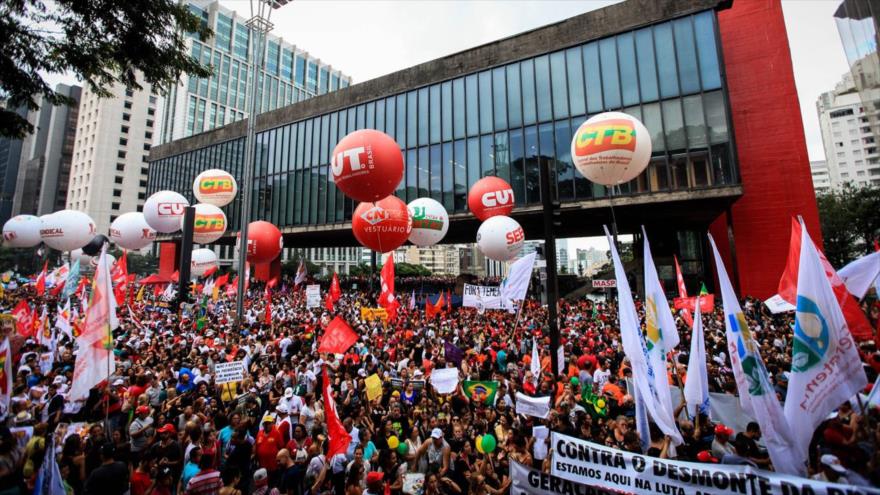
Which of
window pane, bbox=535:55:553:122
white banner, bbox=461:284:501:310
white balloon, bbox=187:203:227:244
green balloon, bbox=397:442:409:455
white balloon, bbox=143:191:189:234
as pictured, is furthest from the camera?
window pane, bbox=535:55:553:122

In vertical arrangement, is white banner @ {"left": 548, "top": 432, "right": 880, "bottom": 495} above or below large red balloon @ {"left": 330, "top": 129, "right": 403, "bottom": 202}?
below

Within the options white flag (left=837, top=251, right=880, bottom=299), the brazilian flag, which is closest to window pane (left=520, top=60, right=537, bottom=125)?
white flag (left=837, top=251, right=880, bottom=299)

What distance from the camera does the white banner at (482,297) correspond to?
12.9 meters

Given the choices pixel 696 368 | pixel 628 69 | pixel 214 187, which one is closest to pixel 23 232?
pixel 214 187

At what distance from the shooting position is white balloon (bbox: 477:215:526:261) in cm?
1317

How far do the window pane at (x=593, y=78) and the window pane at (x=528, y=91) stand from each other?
3.06m

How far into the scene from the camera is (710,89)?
64.6 ft

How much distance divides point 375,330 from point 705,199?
1607 cm

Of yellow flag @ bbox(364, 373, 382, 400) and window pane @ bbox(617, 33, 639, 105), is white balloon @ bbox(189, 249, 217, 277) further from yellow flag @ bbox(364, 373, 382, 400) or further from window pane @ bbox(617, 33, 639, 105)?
window pane @ bbox(617, 33, 639, 105)

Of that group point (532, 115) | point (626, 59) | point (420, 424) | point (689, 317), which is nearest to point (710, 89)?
point (626, 59)

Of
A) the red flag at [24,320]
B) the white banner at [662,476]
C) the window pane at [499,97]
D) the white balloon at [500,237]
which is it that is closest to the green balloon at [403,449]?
the white banner at [662,476]

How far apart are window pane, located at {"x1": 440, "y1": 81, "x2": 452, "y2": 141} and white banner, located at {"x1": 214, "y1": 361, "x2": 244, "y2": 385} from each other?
71.9ft

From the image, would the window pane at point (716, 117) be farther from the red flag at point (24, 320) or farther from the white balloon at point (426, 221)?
the red flag at point (24, 320)

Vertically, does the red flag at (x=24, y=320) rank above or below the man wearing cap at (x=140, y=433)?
above
